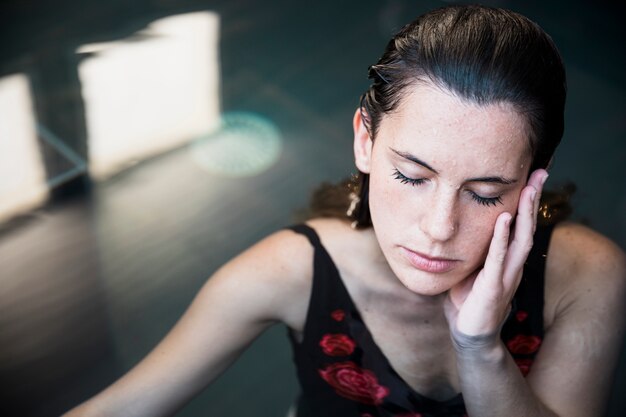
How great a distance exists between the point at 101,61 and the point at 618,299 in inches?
85.7

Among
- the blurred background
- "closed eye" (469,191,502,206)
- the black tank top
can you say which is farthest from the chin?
the blurred background

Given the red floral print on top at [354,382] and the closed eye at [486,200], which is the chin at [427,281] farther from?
the red floral print on top at [354,382]

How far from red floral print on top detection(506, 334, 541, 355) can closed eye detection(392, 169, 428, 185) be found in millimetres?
456

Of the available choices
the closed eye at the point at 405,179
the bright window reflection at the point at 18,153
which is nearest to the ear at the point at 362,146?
the closed eye at the point at 405,179

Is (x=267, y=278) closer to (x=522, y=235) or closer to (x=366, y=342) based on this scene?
(x=366, y=342)

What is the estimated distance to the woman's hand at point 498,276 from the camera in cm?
→ 102

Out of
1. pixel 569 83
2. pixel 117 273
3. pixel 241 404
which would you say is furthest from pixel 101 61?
pixel 569 83

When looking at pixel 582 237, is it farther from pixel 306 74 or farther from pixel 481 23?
pixel 306 74

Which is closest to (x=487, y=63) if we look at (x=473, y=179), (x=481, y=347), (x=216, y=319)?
(x=473, y=179)

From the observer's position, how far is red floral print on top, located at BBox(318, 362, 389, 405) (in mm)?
1319

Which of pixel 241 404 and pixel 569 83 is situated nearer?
pixel 241 404

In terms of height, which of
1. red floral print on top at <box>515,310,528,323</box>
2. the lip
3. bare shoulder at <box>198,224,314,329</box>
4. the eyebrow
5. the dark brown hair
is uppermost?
the dark brown hair

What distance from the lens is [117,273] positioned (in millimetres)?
2188

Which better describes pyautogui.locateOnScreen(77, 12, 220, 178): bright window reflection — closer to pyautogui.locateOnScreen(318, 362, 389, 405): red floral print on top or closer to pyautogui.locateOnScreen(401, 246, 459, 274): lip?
pyautogui.locateOnScreen(318, 362, 389, 405): red floral print on top
